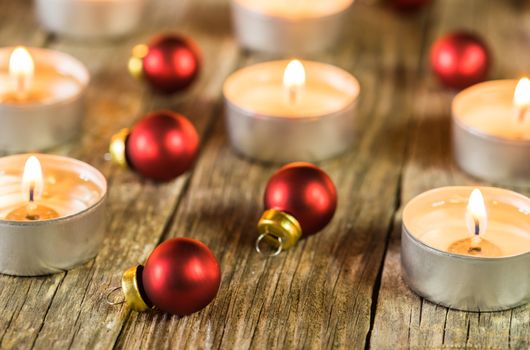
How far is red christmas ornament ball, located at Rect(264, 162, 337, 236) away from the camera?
1169 millimetres

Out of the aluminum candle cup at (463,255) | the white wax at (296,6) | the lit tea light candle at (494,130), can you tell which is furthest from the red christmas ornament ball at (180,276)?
the white wax at (296,6)

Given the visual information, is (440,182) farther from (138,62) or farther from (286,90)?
(138,62)

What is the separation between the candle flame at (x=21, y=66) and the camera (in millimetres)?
1426

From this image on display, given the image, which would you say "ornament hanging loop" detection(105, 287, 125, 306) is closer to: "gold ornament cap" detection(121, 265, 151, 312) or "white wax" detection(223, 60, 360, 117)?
"gold ornament cap" detection(121, 265, 151, 312)

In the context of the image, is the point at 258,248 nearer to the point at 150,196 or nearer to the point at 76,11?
the point at 150,196

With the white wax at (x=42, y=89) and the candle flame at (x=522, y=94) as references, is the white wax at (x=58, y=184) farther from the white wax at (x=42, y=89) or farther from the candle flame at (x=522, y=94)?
the candle flame at (x=522, y=94)

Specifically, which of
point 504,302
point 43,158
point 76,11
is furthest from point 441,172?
point 76,11

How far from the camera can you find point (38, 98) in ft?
4.85

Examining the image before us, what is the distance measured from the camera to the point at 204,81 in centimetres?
162

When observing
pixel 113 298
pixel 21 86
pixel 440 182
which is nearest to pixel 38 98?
pixel 21 86

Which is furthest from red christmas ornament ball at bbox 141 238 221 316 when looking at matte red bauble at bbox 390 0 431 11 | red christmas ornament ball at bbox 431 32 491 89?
matte red bauble at bbox 390 0 431 11

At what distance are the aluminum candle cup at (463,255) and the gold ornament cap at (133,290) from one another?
0.96 feet

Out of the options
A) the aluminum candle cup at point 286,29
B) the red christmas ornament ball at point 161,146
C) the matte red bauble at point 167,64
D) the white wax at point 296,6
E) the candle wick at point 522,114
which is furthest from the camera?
the white wax at point 296,6

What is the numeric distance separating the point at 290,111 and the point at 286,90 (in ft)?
0.12
